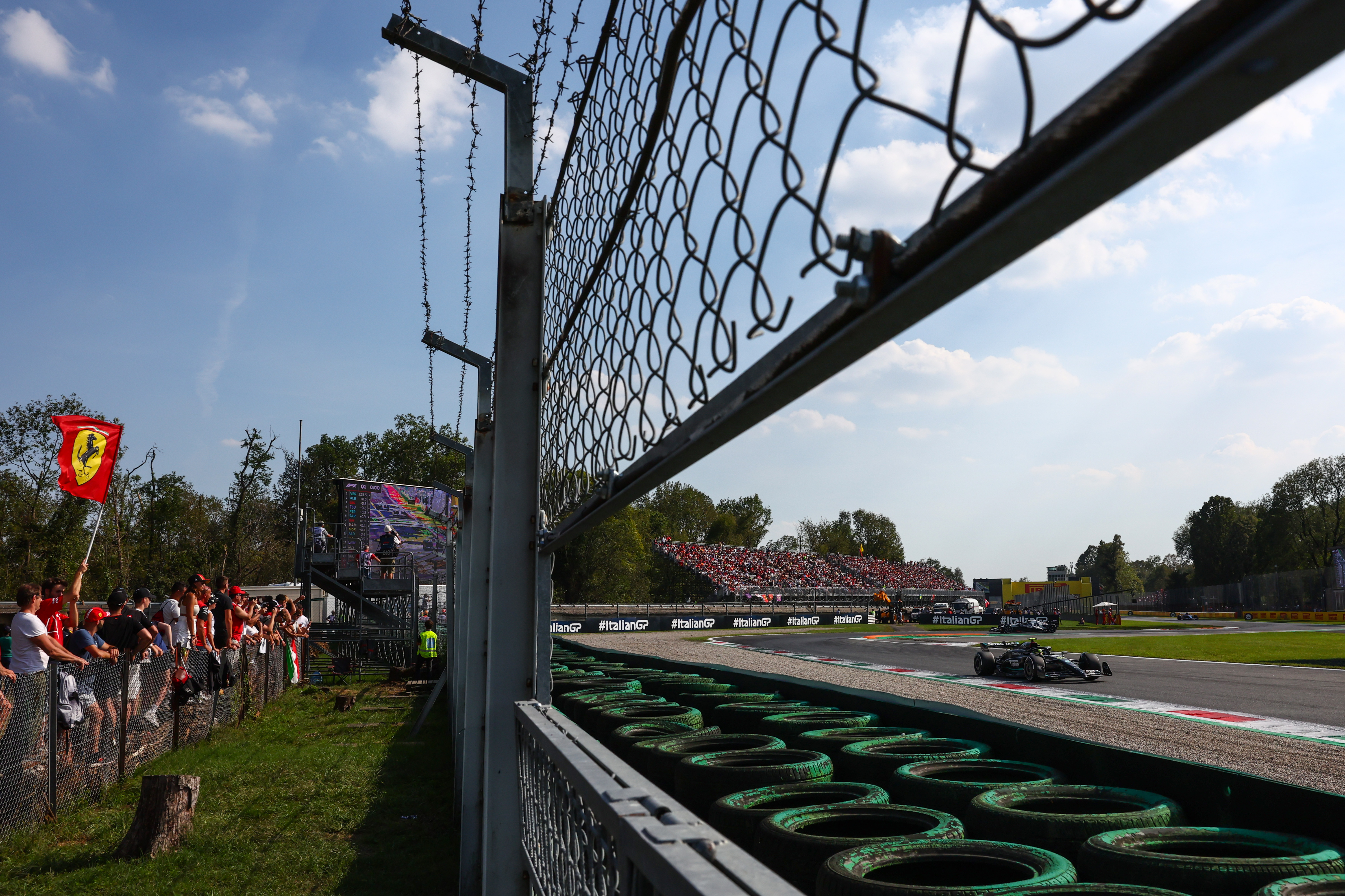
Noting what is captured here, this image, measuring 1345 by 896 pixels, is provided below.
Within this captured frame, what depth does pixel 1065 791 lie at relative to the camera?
2.80 m

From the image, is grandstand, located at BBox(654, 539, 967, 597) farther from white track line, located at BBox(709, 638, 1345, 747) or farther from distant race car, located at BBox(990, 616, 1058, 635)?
white track line, located at BBox(709, 638, 1345, 747)

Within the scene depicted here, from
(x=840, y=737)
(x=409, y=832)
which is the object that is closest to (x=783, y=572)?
(x=409, y=832)

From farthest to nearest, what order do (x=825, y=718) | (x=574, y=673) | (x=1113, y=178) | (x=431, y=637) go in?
1. (x=431, y=637)
2. (x=574, y=673)
3. (x=825, y=718)
4. (x=1113, y=178)

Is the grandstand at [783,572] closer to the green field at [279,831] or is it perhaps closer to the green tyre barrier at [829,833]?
the green field at [279,831]

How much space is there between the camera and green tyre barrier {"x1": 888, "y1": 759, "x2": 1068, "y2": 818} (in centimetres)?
285

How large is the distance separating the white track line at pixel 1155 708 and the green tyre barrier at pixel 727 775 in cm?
909

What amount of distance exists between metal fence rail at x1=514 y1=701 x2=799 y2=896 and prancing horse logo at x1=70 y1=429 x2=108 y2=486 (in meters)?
15.0

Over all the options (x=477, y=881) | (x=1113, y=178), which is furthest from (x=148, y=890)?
(x=1113, y=178)

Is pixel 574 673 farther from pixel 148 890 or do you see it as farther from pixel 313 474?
pixel 313 474

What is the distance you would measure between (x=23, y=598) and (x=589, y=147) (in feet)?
25.7

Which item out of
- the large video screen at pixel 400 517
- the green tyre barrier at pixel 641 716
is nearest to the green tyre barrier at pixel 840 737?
the green tyre barrier at pixel 641 716

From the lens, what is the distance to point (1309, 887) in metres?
1.84

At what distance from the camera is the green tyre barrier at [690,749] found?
331 cm

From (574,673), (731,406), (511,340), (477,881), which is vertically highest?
(511,340)
